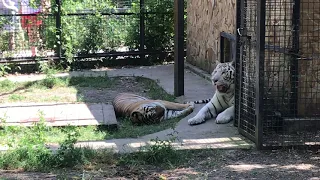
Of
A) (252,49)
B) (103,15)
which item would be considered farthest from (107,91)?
(252,49)

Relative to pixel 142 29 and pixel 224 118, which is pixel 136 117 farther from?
pixel 142 29

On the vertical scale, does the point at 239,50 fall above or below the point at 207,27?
below

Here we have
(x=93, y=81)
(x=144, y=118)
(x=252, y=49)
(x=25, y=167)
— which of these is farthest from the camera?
(x=93, y=81)

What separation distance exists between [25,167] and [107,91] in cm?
525

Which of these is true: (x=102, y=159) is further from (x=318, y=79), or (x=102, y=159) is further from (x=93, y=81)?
(x=93, y=81)

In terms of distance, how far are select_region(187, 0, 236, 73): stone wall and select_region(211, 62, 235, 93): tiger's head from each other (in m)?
2.32

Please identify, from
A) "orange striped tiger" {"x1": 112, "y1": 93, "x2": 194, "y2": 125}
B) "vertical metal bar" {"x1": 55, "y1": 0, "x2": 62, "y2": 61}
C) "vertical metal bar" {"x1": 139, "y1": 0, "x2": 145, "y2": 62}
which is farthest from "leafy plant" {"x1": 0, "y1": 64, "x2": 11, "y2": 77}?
"orange striped tiger" {"x1": 112, "y1": 93, "x2": 194, "y2": 125}

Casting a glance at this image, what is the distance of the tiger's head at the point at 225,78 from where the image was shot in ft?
24.8

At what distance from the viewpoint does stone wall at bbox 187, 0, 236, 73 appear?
34.2 feet

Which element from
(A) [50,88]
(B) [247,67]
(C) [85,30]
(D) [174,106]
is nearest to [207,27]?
(C) [85,30]

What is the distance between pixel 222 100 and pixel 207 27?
14.5 feet

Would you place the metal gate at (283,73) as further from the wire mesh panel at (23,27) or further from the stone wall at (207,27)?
the wire mesh panel at (23,27)

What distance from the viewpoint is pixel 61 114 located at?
27.0 feet

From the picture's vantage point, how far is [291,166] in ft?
18.5
